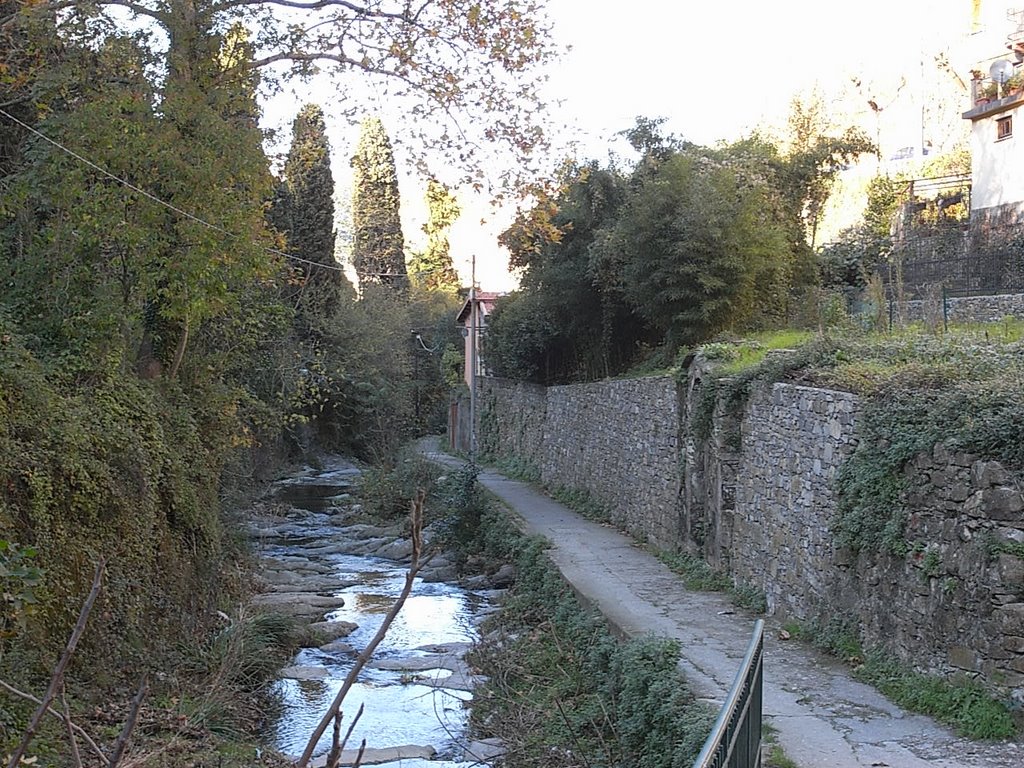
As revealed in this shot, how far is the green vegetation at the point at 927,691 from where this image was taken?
22.6 ft

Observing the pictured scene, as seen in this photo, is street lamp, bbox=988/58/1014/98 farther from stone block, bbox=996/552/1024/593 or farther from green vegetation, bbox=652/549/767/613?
stone block, bbox=996/552/1024/593

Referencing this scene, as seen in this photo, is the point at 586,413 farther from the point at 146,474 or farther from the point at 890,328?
the point at 146,474

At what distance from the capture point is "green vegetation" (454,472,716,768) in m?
8.09

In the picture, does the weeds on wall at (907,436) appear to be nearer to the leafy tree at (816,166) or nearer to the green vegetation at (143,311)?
the green vegetation at (143,311)

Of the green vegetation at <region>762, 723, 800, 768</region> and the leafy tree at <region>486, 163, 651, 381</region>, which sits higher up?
the leafy tree at <region>486, 163, 651, 381</region>

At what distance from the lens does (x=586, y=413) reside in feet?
73.6

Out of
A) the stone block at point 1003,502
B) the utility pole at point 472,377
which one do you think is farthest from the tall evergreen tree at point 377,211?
the stone block at point 1003,502

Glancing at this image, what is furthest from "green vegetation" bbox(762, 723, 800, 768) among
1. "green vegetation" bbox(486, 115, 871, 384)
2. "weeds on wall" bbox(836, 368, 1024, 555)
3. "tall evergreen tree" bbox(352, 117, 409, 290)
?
"tall evergreen tree" bbox(352, 117, 409, 290)

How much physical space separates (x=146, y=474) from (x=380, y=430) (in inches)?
982

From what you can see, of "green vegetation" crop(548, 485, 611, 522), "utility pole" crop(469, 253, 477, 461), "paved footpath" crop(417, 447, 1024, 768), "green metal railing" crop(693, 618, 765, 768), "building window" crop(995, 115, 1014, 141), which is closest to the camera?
"green metal railing" crop(693, 618, 765, 768)

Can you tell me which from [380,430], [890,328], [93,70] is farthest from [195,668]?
[380,430]

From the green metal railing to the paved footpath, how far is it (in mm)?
2000

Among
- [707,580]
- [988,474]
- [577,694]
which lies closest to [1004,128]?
[707,580]

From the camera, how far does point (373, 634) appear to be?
1503cm
